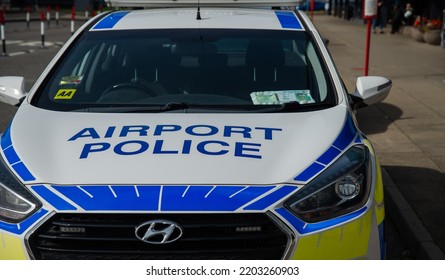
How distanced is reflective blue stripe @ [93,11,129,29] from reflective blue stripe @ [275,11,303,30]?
1.13m

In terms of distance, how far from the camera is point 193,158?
11.7 feet

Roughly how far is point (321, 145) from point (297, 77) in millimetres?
1121

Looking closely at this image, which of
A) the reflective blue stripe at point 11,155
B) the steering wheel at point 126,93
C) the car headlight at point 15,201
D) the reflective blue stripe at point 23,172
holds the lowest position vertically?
the car headlight at point 15,201

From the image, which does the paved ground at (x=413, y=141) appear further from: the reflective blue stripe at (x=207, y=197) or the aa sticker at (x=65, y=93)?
the aa sticker at (x=65, y=93)

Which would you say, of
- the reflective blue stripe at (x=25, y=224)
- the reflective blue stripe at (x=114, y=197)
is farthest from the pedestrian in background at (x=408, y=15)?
the reflective blue stripe at (x=25, y=224)

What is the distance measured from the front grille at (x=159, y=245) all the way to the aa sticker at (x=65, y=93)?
4.61 feet

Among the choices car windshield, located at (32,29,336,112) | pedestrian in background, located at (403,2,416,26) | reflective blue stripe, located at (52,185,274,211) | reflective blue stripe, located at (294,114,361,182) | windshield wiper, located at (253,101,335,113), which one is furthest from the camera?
pedestrian in background, located at (403,2,416,26)

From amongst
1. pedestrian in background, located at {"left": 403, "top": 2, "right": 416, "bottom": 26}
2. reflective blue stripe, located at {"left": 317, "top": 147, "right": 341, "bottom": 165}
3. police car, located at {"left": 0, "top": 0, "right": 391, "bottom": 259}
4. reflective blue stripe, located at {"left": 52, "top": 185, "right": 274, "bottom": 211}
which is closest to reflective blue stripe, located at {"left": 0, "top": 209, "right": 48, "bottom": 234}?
police car, located at {"left": 0, "top": 0, "right": 391, "bottom": 259}

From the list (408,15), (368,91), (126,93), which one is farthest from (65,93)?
(408,15)

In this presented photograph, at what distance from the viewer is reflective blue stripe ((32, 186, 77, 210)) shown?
10.7ft

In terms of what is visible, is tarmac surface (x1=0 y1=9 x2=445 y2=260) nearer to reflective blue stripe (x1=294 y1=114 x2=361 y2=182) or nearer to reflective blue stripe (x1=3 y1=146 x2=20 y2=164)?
reflective blue stripe (x1=294 y1=114 x2=361 y2=182)

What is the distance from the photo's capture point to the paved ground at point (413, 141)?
552 centimetres

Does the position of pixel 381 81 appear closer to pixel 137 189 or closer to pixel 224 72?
pixel 224 72

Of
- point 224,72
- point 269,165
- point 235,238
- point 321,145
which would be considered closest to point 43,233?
point 235,238
